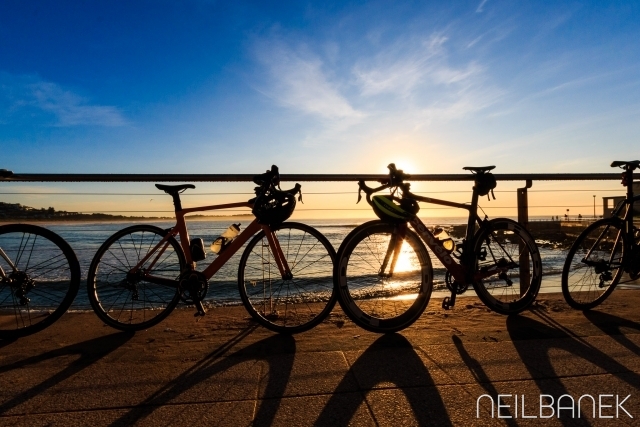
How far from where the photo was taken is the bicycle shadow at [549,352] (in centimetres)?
205

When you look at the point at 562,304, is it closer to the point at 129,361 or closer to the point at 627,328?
the point at 627,328

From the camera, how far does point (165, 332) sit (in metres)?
3.13

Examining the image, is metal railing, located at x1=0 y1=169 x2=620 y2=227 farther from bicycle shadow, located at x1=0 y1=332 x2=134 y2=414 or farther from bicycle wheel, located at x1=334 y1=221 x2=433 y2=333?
bicycle shadow, located at x1=0 y1=332 x2=134 y2=414

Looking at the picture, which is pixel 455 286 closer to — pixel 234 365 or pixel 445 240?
pixel 445 240

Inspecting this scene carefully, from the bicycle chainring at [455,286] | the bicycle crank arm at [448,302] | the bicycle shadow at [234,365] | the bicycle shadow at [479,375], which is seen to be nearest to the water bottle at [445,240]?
the bicycle chainring at [455,286]

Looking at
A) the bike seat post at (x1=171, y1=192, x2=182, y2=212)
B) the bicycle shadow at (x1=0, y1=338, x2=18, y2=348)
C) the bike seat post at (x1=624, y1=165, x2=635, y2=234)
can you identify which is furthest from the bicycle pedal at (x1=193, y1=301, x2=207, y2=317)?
the bike seat post at (x1=624, y1=165, x2=635, y2=234)

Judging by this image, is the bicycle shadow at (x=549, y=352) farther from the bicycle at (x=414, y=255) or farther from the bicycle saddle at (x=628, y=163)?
the bicycle saddle at (x=628, y=163)

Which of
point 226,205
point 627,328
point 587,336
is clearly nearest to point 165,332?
point 226,205

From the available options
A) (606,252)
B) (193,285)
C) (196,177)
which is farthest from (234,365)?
(606,252)

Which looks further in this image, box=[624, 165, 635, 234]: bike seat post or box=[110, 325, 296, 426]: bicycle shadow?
box=[624, 165, 635, 234]: bike seat post

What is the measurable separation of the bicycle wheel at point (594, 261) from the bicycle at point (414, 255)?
1.29ft

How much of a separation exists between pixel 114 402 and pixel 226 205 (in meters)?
1.78

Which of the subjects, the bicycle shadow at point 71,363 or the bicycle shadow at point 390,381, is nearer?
the bicycle shadow at point 390,381

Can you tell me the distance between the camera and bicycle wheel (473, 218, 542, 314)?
11.4ft
